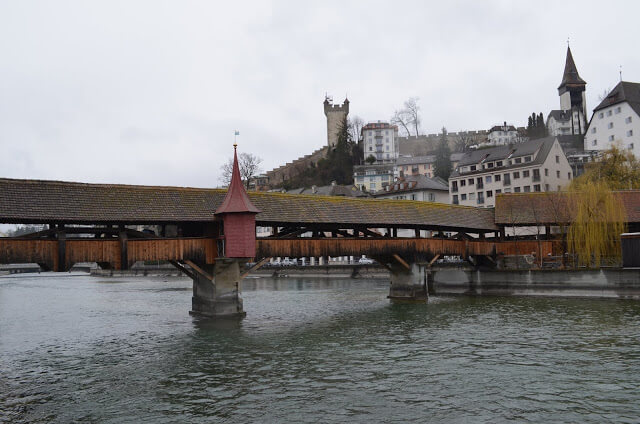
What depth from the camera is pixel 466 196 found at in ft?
210

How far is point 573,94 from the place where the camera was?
319 feet

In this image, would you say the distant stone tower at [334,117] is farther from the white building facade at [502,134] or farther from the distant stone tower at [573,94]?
the distant stone tower at [573,94]

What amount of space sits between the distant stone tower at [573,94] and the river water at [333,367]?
78405mm

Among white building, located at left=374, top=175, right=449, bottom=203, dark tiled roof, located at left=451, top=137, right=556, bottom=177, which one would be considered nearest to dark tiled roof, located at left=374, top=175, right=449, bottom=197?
white building, located at left=374, top=175, right=449, bottom=203

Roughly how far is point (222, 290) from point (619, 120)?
5711 centimetres

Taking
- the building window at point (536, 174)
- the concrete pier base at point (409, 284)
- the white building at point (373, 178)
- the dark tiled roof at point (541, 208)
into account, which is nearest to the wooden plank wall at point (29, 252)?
the concrete pier base at point (409, 284)

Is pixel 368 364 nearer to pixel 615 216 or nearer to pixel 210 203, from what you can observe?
pixel 210 203

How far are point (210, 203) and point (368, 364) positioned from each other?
11.3 meters

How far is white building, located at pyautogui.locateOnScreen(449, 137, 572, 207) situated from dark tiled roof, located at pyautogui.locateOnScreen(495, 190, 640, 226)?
899 inches

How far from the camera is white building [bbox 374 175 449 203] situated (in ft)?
216

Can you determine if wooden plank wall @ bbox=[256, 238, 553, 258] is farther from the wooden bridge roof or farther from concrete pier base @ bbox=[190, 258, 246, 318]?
concrete pier base @ bbox=[190, 258, 246, 318]

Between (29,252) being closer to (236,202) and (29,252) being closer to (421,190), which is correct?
(236,202)

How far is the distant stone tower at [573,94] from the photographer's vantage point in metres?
94.7

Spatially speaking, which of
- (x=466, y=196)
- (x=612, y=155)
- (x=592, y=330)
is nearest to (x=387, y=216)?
(x=592, y=330)
